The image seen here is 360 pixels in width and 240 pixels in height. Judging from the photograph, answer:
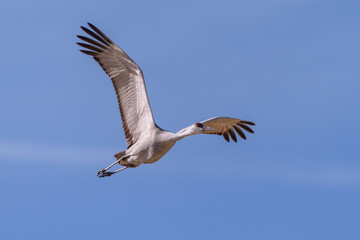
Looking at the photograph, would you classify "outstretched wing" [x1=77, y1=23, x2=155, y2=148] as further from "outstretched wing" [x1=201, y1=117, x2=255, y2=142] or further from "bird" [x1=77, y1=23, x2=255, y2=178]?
"outstretched wing" [x1=201, y1=117, x2=255, y2=142]

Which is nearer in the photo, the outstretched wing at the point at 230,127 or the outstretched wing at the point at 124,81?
the outstretched wing at the point at 124,81

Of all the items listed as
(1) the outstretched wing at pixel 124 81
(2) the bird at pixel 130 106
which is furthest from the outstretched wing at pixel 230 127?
(1) the outstretched wing at pixel 124 81

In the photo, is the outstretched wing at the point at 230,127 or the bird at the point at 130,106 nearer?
the bird at the point at 130,106

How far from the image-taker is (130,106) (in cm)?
1769

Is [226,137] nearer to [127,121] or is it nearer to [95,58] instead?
[127,121]

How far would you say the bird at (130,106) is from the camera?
17.1m

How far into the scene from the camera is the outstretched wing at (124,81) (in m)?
17.4

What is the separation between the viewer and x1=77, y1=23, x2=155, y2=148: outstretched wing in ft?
57.2

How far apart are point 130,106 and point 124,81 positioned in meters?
0.77

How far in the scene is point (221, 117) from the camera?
1861cm

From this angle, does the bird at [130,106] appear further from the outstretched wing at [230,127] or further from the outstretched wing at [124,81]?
the outstretched wing at [230,127]

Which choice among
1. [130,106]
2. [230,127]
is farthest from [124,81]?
[230,127]

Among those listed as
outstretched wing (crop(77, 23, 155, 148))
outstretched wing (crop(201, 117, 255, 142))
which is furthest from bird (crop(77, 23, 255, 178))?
outstretched wing (crop(201, 117, 255, 142))

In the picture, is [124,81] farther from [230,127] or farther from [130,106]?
[230,127]
